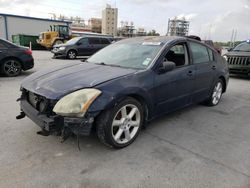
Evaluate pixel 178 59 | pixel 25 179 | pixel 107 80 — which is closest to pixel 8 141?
pixel 25 179

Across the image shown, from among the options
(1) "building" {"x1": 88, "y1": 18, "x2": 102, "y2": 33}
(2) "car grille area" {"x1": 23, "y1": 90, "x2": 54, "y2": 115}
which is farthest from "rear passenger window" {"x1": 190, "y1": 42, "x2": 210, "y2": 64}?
(1) "building" {"x1": 88, "y1": 18, "x2": 102, "y2": 33}

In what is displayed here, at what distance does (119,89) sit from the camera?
2.75m

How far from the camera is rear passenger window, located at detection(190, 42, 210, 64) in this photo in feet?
13.6

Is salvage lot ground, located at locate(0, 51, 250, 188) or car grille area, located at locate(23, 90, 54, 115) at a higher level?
car grille area, located at locate(23, 90, 54, 115)

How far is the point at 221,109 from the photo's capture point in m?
4.91

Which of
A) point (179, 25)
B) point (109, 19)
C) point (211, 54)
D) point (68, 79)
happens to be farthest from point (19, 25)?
point (109, 19)

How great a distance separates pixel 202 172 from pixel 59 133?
173cm

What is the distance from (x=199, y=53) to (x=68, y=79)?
2.70 meters

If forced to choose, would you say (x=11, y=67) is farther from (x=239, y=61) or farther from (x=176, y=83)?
(x=239, y=61)

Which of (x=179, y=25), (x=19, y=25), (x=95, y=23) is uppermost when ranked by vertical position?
(x=95, y=23)

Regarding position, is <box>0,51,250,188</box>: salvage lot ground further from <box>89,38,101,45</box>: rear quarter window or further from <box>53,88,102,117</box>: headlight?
<box>89,38,101,45</box>: rear quarter window

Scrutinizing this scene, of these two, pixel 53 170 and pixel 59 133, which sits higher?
pixel 59 133

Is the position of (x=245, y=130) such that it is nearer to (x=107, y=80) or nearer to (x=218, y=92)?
(x=218, y=92)

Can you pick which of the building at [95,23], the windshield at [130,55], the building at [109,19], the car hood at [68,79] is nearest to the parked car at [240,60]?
the windshield at [130,55]
